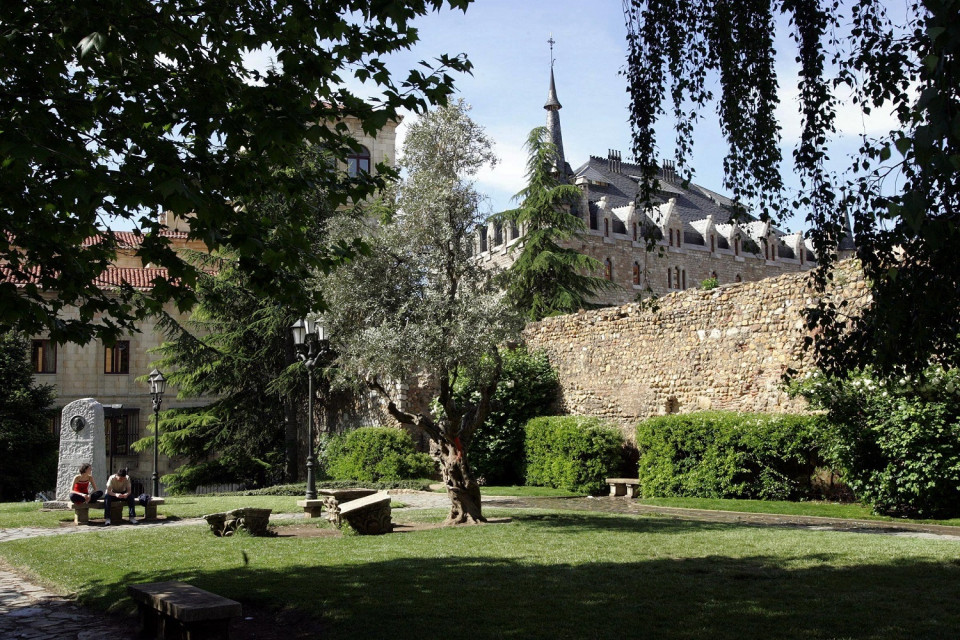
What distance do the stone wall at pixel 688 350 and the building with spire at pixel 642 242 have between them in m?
30.6

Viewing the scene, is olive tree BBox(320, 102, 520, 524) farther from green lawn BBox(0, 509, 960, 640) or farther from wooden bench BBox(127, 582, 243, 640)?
wooden bench BBox(127, 582, 243, 640)

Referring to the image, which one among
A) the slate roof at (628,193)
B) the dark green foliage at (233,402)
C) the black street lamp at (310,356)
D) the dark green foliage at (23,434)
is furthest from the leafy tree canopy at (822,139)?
the slate roof at (628,193)

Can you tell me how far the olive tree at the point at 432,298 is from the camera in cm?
1288

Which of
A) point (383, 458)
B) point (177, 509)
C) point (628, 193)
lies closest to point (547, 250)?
point (383, 458)

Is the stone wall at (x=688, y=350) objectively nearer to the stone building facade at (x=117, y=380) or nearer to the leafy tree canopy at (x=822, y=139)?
the leafy tree canopy at (x=822, y=139)

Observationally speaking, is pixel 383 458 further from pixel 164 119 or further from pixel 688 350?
pixel 164 119

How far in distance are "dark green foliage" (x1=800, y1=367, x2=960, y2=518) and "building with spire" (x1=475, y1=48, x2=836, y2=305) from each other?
38.9 m

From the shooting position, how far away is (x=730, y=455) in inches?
592

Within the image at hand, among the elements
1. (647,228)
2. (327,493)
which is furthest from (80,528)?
(647,228)

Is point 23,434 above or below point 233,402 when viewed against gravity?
below

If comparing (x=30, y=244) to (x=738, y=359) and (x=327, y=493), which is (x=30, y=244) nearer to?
(x=327, y=493)

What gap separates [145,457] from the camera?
107ft

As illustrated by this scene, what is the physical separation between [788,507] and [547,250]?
1986 cm

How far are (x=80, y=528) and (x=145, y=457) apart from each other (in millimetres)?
20520
